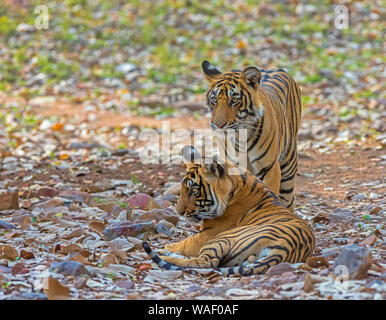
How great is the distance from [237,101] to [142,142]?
3.91 m

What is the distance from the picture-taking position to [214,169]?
448cm

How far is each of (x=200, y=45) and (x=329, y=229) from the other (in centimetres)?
834

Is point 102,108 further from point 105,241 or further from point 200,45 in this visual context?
point 105,241

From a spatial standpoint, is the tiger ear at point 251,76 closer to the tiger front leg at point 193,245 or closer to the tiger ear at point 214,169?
the tiger ear at point 214,169

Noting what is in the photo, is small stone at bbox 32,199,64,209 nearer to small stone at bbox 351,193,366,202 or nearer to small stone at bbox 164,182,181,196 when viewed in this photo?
small stone at bbox 164,182,181,196

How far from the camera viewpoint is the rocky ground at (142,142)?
3895 millimetres

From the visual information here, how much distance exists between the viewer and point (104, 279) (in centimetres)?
393

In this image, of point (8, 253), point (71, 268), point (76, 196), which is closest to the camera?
point (71, 268)

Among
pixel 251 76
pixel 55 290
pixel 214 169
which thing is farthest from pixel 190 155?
pixel 55 290

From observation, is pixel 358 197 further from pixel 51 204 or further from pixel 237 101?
pixel 51 204

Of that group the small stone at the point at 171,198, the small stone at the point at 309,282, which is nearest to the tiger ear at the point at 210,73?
the small stone at the point at 171,198

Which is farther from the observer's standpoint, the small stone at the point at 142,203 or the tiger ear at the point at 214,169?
the small stone at the point at 142,203

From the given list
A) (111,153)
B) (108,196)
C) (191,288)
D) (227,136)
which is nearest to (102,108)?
(111,153)

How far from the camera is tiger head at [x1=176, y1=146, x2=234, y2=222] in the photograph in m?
4.50
